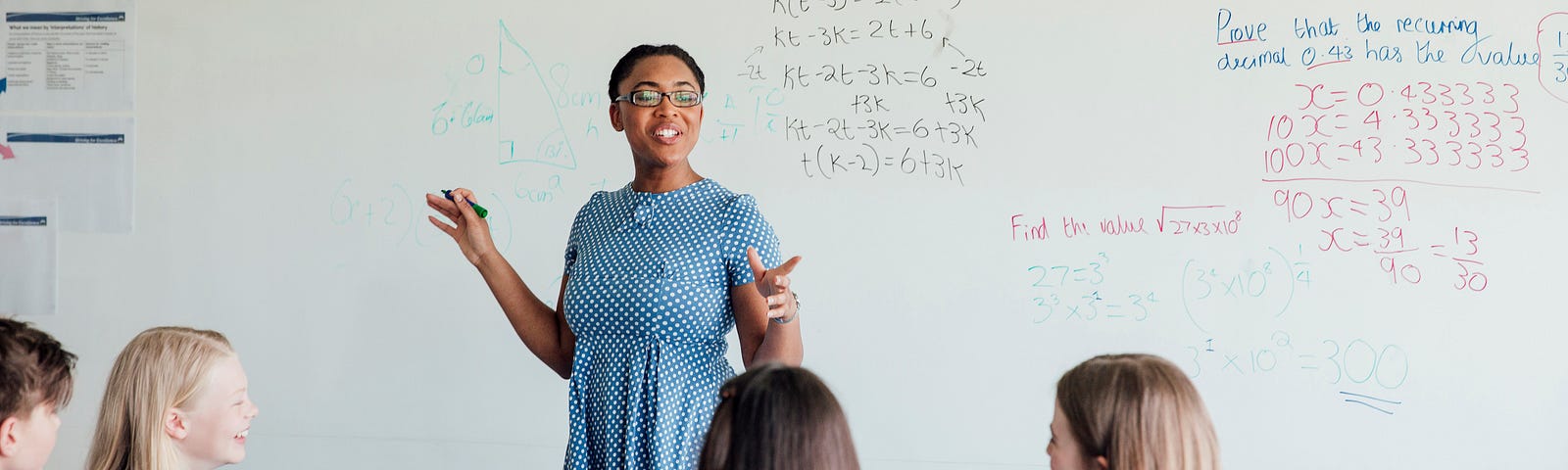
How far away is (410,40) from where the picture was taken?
321 centimetres

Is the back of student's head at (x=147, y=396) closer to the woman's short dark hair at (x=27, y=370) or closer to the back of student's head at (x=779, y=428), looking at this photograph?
the woman's short dark hair at (x=27, y=370)

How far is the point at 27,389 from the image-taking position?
1542mm

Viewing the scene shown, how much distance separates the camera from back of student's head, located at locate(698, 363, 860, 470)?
1.27 m

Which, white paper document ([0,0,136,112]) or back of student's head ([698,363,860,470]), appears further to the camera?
white paper document ([0,0,136,112])

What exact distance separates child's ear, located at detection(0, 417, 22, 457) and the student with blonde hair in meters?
0.14

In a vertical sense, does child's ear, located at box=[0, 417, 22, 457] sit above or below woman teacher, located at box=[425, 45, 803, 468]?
below

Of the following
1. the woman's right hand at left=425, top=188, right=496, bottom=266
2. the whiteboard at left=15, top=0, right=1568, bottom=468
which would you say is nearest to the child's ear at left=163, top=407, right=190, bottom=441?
the woman's right hand at left=425, top=188, right=496, bottom=266

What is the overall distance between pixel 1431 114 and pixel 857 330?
50.9 inches

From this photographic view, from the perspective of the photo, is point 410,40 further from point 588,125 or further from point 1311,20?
point 1311,20

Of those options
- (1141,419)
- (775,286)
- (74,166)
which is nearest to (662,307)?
(775,286)

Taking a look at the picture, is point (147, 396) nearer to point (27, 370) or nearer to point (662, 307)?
point (27, 370)

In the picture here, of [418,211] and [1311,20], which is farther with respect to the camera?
[418,211]

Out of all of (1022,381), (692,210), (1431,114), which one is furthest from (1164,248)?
(692,210)

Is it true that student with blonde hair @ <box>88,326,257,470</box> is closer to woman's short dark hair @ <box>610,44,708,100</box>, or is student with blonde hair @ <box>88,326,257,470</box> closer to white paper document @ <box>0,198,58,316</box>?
woman's short dark hair @ <box>610,44,708,100</box>
